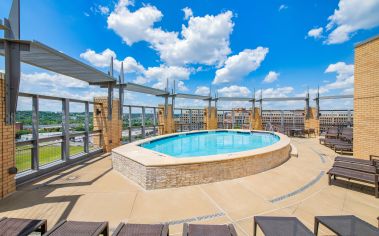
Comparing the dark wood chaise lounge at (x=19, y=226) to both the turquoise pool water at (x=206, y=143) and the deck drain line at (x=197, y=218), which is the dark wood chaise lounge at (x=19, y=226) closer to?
the deck drain line at (x=197, y=218)

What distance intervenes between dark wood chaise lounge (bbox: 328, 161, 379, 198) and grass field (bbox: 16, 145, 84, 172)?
7.93 meters

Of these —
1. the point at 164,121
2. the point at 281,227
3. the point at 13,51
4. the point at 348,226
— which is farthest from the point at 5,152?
the point at 164,121

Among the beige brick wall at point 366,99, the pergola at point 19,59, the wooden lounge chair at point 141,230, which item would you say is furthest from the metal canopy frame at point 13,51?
the beige brick wall at point 366,99

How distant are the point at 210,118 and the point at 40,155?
13.4m

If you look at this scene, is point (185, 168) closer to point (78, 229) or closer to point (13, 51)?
point (78, 229)

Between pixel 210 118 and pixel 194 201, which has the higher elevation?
pixel 210 118

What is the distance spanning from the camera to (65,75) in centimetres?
655

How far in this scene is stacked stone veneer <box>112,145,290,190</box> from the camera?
163 inches

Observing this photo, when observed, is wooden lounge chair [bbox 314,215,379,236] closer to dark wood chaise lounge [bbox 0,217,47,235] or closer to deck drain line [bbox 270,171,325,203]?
deck drain line [bbox 270,171,325,203]

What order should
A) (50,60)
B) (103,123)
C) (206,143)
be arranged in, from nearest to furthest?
(50,60), (103,123), (206,143)

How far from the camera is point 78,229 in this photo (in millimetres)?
1952

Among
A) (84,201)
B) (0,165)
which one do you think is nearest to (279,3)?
(84,201)

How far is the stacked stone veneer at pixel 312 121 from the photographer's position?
14.6m

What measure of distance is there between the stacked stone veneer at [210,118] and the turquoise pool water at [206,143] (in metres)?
1.69
